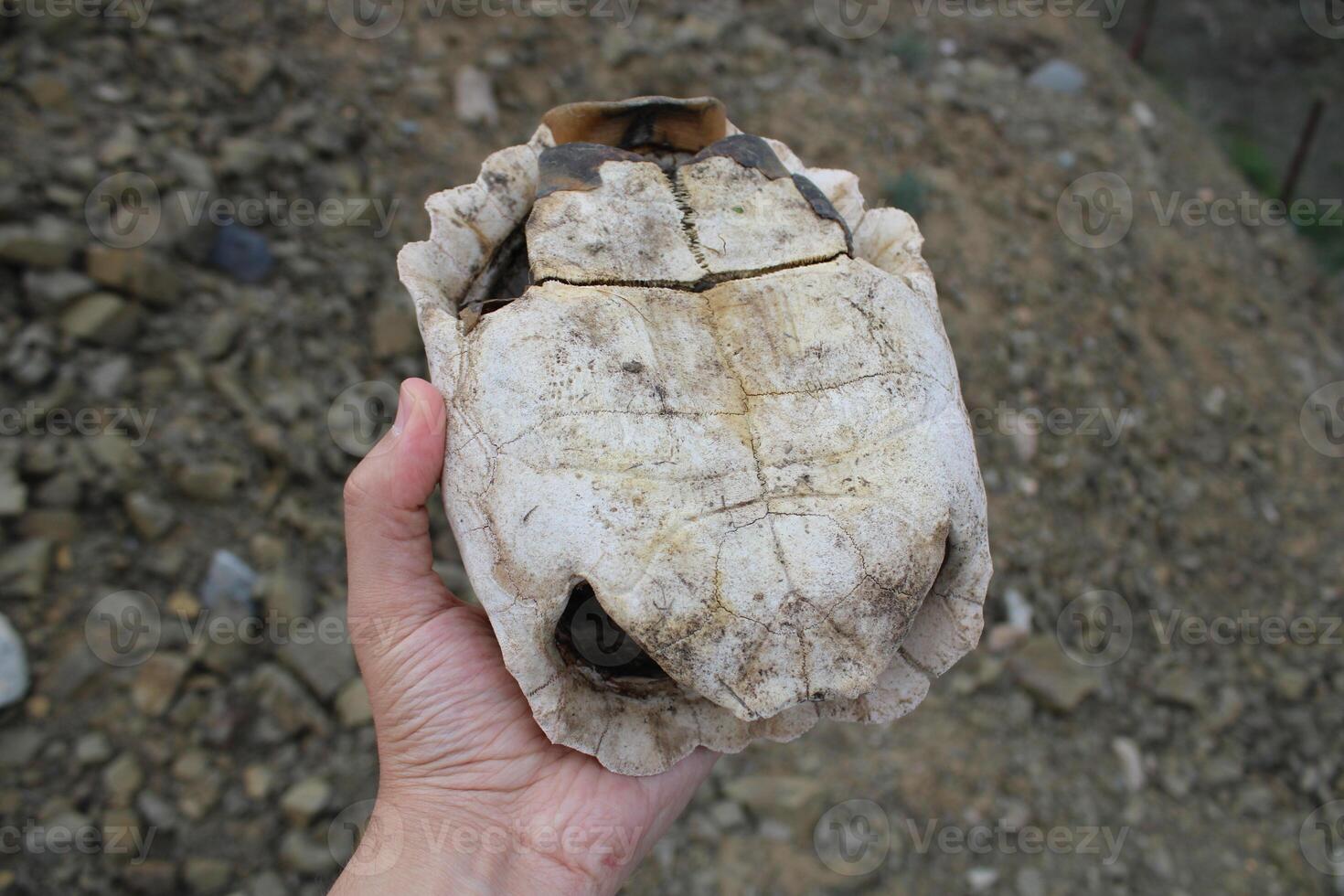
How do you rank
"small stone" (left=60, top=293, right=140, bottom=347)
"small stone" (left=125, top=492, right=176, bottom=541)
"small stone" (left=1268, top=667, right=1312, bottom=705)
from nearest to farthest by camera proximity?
"small stone" (left=125, top=492, right=176, bottom=541)
"small stone" (left=60, top=293, right=140, bottom=347)
"small stone" (left=1268, top=667, right=1312, bottom=705)

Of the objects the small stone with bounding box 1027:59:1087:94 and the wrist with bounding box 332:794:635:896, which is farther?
the small stone with bounding box 1027:59:1087:94

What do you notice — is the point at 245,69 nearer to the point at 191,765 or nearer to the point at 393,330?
the point at 393,330

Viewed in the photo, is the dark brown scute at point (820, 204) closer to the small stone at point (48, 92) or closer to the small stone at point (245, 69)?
the small stone at point (245, 69)

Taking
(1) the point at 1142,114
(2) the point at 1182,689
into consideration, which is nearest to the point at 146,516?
(2) the point at 1182,689

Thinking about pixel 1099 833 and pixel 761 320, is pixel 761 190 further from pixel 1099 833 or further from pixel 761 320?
A: pixel 1099 833

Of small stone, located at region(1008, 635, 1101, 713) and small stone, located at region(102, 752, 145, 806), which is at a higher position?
small stone, located at region(102, 752, 145, 806)

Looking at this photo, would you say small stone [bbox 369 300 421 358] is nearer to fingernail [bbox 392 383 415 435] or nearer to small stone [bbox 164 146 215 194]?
small stone [bbox 164 146 215 194]

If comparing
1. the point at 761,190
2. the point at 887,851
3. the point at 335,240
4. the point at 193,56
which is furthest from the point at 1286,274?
the point at 193,56

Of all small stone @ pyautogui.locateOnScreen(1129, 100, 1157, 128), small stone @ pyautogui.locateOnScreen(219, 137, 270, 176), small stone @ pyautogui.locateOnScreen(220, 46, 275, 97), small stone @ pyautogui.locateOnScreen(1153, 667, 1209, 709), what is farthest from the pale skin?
small stone @ pyautogui.locateOnScreen(1129, 100, 1157, 128)
